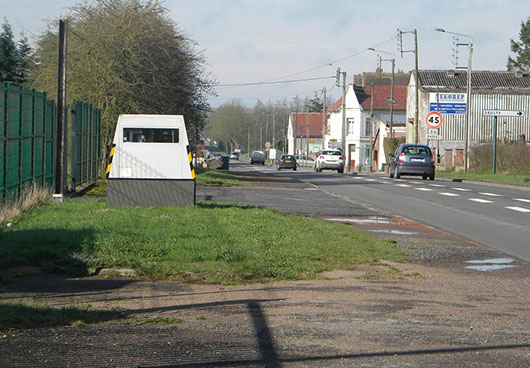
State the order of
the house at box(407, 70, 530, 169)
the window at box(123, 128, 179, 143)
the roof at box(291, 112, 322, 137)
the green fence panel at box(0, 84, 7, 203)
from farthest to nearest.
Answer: the roof at box(291, 112, 322, 137)
the house at box(407, 70, 530, 169)
the window at box(123, 128, 179, 143)
the green fence panel at box(0, 84, 7, 203)

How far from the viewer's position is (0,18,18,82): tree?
6894 cm

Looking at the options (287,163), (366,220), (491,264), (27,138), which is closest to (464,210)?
(366,220)

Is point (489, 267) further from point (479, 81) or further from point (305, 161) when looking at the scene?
point (305, 161)

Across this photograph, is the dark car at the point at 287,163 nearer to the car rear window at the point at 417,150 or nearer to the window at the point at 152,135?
the car rear window at the point at 417,150

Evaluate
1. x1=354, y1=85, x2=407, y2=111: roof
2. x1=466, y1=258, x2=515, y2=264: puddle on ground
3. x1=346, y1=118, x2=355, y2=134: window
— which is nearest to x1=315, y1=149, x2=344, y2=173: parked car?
x1=354, y1=85, x2=407, y2=111: roof

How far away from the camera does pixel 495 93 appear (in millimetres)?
82312

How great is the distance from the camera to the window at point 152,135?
16766 mm

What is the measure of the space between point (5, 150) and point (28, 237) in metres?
4.10

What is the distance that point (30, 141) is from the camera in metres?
17.9

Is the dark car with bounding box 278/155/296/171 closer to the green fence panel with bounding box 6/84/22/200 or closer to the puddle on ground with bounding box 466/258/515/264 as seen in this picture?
the green fence panel with bounding box 6/84/22/200

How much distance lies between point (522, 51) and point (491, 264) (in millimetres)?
106808

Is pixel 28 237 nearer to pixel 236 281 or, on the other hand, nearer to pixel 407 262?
pixel 236 281

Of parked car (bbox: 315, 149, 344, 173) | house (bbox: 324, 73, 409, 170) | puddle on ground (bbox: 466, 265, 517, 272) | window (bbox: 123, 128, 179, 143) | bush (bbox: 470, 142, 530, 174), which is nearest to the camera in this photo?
puddle on ground (bbox: 466, 265, 517, 272)

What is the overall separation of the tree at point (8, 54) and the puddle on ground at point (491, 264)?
202 feet
